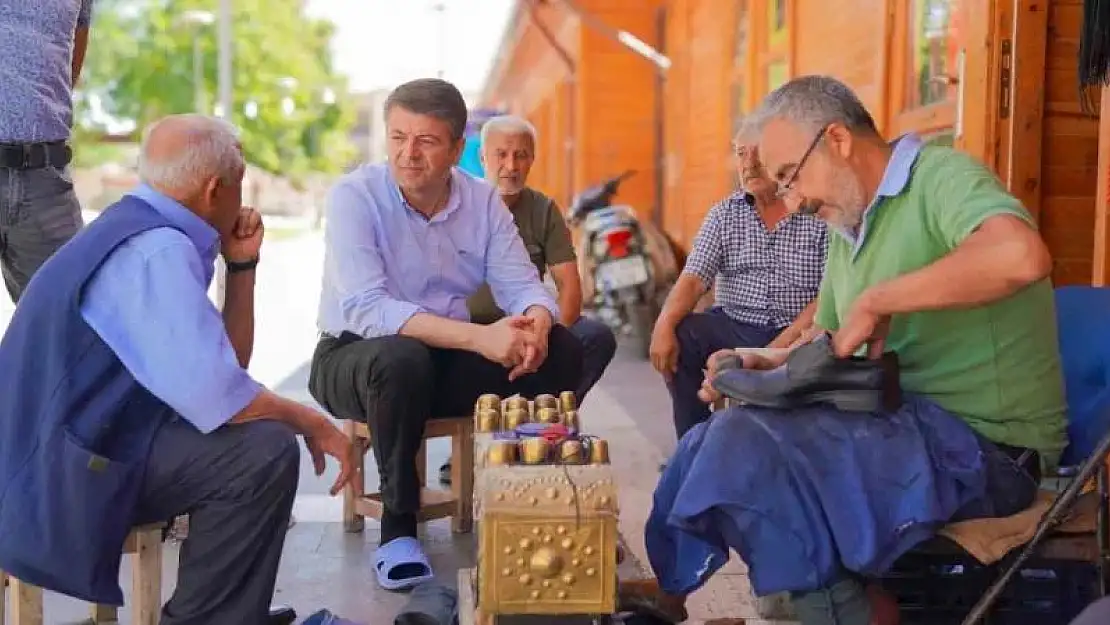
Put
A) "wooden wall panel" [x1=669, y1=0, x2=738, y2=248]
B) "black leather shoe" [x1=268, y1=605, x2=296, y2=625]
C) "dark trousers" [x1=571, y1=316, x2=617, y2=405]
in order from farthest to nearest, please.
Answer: "wooden wall panel" [x1=669, y1=0, x2=738, y2=248] → "dark trousers" [x1=571, y1=316, x2=617, y2=405] → "black leather shoe" [x1=268, y1=605, x2=296, y2=625]

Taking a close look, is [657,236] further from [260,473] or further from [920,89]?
Answer: [260,473]

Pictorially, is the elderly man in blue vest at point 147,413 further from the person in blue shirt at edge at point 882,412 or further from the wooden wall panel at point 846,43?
the wooden wall panel at point 846,43

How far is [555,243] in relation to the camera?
14.0 ft

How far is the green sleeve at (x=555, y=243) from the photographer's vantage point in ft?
13.9

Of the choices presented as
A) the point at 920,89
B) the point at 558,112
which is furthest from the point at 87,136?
the point at 920,89

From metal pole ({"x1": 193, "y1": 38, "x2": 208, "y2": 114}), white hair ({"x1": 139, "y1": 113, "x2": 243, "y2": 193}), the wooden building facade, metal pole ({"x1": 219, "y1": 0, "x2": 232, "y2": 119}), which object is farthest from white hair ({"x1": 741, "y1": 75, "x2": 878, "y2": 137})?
metal pole ({"x1": 193, "y1": 38, "x2": 208, "y2": 114})

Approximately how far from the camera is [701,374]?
3.93m

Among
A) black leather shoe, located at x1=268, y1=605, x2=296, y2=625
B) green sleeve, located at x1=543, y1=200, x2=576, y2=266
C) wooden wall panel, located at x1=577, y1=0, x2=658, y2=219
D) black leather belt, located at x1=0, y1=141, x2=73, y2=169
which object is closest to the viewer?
black leather shoe, located at x1=268, y1=605, x2=296, y2=625

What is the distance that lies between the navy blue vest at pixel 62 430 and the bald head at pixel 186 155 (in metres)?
0.14

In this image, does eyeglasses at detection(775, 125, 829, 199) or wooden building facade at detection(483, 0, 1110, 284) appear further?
wooden building facade at detection(483, 0, 1110, 284)

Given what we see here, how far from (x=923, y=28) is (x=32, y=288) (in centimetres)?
323

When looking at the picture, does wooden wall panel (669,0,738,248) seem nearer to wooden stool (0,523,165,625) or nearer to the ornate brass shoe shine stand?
wooden stool (0,523,165,625)

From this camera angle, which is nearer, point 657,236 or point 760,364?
point 760,364

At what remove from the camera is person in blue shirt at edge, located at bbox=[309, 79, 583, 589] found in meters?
3.17
